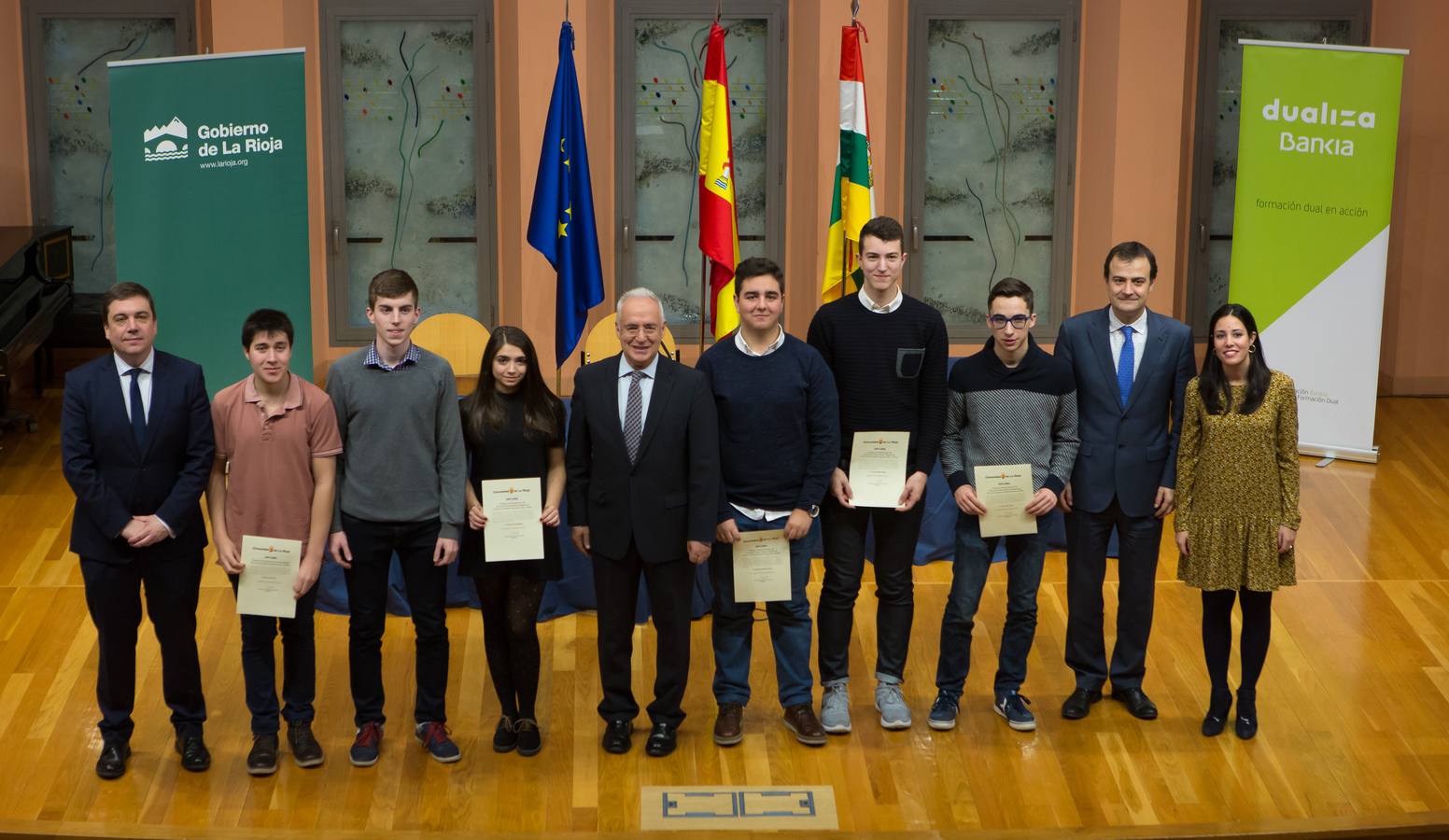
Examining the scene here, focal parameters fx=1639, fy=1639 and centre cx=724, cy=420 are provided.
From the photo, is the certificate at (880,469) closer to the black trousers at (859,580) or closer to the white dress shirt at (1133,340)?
the black trousers at (859,580)

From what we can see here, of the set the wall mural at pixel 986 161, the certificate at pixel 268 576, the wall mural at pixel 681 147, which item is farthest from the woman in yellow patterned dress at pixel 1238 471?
the wall mural at pixel 681 147

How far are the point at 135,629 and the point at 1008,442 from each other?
2531 millimetres

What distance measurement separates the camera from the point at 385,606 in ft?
15.3

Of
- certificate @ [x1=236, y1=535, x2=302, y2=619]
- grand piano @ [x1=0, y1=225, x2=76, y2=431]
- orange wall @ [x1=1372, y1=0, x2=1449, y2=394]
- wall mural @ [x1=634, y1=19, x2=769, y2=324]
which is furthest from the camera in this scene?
wall mural @ [x1=634, y1=19, x2=769, y2=324]

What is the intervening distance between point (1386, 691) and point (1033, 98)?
438cm

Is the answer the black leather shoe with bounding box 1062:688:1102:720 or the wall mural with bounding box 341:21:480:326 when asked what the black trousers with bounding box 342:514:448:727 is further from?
the wall mural with bounding box 341:21:480:326

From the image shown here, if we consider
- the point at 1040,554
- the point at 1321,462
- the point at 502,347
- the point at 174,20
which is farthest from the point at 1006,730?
the point at 174,20

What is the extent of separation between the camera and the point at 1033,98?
874 cm

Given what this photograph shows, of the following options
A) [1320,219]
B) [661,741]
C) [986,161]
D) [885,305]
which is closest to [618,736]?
[661,741]

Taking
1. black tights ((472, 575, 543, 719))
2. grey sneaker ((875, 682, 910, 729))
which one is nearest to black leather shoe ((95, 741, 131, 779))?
black tights ((472, 575, 543, 719))

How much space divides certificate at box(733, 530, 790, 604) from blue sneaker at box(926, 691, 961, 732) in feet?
2.24

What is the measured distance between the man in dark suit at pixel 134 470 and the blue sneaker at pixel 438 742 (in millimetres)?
749

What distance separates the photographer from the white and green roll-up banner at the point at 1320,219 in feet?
24.1

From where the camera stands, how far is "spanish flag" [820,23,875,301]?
686 cm
